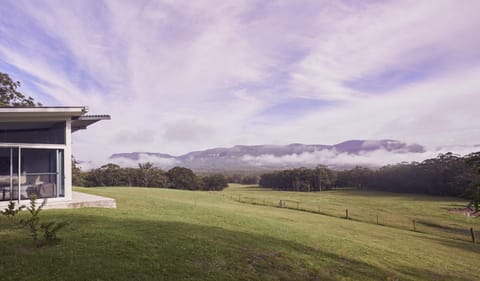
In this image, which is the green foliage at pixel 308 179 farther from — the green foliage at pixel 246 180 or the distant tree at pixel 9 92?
the distant tree at pixel 9 92

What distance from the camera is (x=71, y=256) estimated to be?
7000mm

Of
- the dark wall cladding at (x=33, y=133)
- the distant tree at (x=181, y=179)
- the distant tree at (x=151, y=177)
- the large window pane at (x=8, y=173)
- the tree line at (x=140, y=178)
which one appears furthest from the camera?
the distant tree at (x=181, y=179)

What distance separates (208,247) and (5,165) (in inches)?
375

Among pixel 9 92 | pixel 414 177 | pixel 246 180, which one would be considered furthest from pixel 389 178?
pixel 9 92

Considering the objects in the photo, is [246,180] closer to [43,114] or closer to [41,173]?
[41,173]

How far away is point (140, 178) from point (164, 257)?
186 ft

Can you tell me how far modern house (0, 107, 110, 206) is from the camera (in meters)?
12.7

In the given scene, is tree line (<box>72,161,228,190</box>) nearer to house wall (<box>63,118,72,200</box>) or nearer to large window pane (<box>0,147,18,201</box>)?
house wall (<box>63,118,72,200</box>)

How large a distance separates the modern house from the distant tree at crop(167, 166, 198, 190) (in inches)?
1988

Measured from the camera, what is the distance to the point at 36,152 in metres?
13.9

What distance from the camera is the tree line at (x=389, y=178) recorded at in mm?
66062

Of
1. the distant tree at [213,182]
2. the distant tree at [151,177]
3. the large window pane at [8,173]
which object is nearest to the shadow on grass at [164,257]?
the large window pane at [8,173]

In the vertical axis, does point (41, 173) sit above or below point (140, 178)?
above

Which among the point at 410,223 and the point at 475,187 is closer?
the point at 475,187
